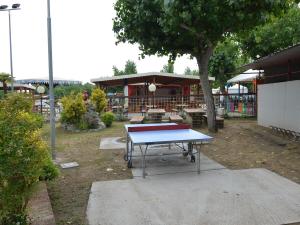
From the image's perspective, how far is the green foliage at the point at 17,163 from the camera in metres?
3.11

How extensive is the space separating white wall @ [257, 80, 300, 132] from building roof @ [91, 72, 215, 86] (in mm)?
10626

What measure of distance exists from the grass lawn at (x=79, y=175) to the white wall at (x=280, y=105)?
5.96 metres

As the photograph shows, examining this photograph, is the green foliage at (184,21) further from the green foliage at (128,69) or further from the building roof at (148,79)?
the green foliage at (128,69)

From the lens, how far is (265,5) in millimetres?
8805

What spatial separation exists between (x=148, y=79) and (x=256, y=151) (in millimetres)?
17389

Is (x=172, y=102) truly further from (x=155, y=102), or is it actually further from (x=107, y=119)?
(x=107, y=119)

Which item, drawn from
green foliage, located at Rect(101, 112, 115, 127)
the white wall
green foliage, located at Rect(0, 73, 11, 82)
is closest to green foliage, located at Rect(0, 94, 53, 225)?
the white wall

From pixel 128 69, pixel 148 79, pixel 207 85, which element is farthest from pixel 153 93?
pixel 128 69

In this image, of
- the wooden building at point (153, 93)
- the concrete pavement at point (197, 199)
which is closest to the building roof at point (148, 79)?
the wooden building at point (153, 93)

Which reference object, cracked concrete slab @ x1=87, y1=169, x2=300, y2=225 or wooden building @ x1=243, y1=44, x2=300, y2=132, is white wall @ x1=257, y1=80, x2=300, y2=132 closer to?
wooden building @ x1=243, y1=44, x2=300, y2=132

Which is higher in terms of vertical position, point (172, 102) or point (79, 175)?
point (172, 102)

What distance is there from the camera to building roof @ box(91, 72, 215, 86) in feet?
76.4

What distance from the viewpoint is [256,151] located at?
838 cm

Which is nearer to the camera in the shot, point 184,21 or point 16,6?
point 184,21
